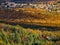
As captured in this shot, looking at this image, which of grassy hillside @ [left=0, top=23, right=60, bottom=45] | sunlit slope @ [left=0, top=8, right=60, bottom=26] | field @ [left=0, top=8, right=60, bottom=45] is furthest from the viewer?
sunlit slope @ [left=0, top=8, right=60, bottom=26]

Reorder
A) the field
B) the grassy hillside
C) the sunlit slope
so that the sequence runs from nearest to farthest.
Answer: the grassy hillside → the field → the sunlit slope

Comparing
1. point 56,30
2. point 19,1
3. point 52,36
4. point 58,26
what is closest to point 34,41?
point 52,36

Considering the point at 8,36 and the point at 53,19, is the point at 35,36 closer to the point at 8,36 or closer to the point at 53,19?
the point at 8,36

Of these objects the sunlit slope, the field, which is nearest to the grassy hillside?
the field

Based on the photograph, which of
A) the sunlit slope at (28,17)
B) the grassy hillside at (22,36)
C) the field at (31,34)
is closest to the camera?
the grassy hillside at (22,36)

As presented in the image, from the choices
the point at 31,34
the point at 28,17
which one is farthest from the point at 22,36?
the point at 28,17

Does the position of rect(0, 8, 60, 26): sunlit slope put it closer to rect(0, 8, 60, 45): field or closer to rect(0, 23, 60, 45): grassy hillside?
rect(0, 8, 60, 45): field

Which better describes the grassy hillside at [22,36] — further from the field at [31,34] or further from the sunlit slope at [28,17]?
the sunlit slope at [28,17]

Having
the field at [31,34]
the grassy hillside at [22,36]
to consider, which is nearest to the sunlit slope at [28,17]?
the field at [31,34]

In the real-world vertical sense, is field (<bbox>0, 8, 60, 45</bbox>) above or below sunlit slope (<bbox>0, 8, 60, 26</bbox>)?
above
